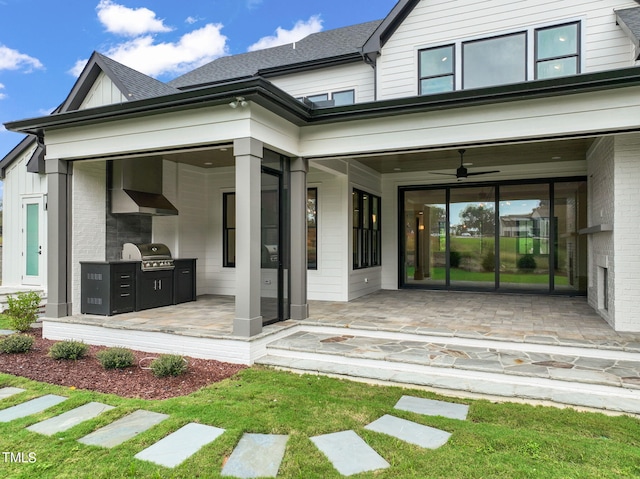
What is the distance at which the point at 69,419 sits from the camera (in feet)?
11.2

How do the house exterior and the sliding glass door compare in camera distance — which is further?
the sliding glass door

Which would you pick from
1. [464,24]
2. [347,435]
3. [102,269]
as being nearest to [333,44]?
[464,24]

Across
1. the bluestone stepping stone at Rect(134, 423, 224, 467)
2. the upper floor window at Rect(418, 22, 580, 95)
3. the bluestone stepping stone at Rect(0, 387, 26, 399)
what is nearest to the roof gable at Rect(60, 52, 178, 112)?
the upper floor window at Rect(418, 22, 580, 95)

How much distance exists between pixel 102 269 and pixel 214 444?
184 inches

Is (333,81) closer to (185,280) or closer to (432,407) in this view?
(185,280)

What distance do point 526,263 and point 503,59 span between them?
15.1 feet

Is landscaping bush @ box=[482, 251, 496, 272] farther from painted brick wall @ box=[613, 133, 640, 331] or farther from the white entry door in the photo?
the white entry door

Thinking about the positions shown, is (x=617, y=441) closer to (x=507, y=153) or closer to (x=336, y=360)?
(x=336, y=360)

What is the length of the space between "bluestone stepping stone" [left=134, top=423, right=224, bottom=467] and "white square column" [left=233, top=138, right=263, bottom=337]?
6.25 feet

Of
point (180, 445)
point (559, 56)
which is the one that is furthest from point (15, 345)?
point (559, 56)

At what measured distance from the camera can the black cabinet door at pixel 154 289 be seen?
716cm

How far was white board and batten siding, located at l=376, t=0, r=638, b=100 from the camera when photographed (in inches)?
273

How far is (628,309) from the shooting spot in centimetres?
558

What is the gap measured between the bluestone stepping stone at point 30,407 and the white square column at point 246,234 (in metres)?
1.96
